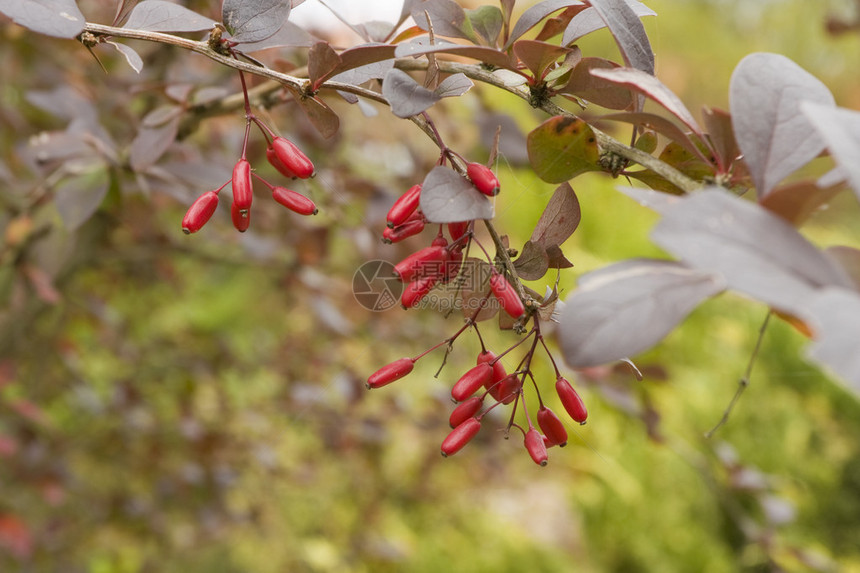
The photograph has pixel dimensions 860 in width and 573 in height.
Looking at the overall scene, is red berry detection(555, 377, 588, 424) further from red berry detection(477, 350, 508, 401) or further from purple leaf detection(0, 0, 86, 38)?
purple leaf detection(0, 0, 86, 38)

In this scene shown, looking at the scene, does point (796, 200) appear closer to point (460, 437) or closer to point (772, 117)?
point (772, 117)

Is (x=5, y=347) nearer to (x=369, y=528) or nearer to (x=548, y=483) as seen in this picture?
(x=369, y=528)

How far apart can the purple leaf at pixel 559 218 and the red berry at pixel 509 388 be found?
85 mm

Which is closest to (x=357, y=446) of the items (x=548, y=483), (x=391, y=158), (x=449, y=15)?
(x=391, y=158)

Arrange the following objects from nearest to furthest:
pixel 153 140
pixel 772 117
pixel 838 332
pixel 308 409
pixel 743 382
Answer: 1. pixel 838 332
2. pixel 772 117
3. pixel 743 382
4. pixel 153 140
5. pixel 308 409

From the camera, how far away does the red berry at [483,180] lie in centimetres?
34

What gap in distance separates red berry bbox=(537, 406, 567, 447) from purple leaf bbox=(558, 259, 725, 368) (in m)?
0.16

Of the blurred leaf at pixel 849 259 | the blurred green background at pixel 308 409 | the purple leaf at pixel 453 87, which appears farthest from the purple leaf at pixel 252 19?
the blurred leaf at pixel 849 259

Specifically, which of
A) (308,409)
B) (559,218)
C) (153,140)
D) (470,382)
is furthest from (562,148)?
(308,409)

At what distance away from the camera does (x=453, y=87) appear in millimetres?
367

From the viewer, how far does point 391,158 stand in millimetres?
1595

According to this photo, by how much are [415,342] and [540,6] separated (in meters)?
1.05

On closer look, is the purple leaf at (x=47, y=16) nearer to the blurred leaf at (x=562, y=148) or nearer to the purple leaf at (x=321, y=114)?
the purple leaf at (x=321, y=114)

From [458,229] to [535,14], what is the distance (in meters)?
0.14
